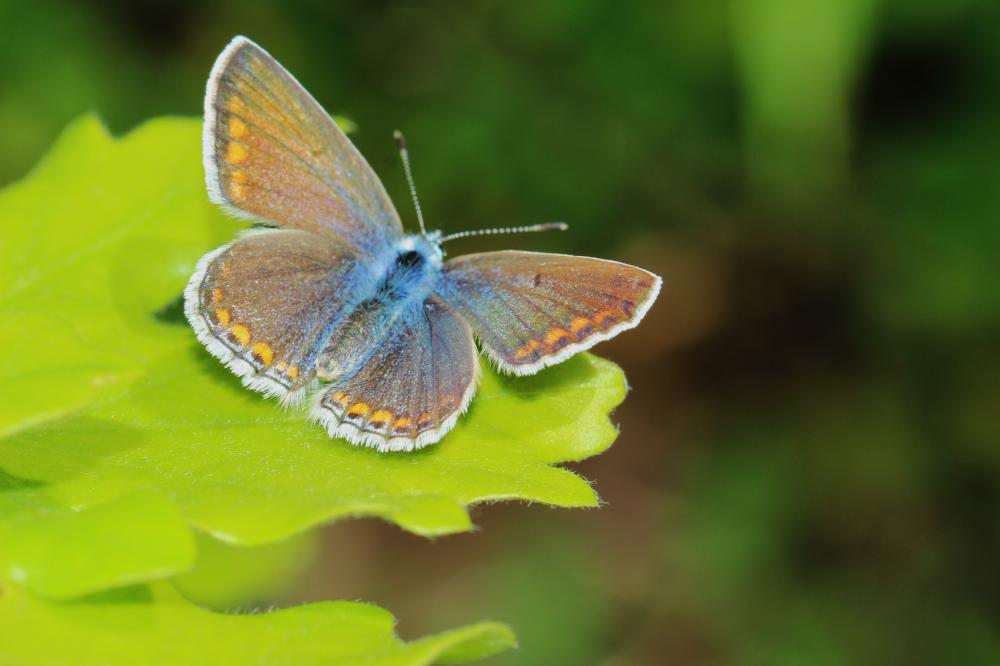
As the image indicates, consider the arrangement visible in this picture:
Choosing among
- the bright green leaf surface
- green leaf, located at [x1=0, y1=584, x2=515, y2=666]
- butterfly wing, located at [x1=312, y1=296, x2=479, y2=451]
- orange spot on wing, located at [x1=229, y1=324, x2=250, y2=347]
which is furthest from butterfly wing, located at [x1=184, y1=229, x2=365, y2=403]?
the bright green leaf surface

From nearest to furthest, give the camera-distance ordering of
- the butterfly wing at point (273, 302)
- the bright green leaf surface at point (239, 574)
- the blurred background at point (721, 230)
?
the butterfly wing at point (273, 302) → the bright green leaf surface at point (239, 574) → the blurred background at point (721, 230)

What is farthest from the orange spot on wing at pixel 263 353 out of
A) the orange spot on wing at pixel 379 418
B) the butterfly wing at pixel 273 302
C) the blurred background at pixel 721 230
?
the blurred background at pixel 721 230

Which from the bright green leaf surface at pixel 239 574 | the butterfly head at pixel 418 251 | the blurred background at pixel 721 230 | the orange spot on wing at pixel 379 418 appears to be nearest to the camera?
the orange spot on wing at pixel 379 418

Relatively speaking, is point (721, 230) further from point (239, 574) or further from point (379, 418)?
point (379, 418)

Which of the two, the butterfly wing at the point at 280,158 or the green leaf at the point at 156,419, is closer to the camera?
the green leaf at the point at 156,419

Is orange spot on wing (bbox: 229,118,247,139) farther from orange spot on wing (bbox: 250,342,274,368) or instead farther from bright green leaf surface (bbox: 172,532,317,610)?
bright green leaf surface (bbox: 172,532,317,610)

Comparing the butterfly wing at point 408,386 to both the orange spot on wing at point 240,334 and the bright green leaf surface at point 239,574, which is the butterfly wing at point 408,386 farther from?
the bright green leaf surface at point 239,574

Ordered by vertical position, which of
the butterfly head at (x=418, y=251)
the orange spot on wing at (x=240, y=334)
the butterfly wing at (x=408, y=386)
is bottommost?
the butterfly wing at (x=408, y=386)

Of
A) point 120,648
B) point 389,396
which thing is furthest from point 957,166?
point 120,648

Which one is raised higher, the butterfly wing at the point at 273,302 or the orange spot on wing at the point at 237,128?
the orange spot on wing at the point at 237,128
